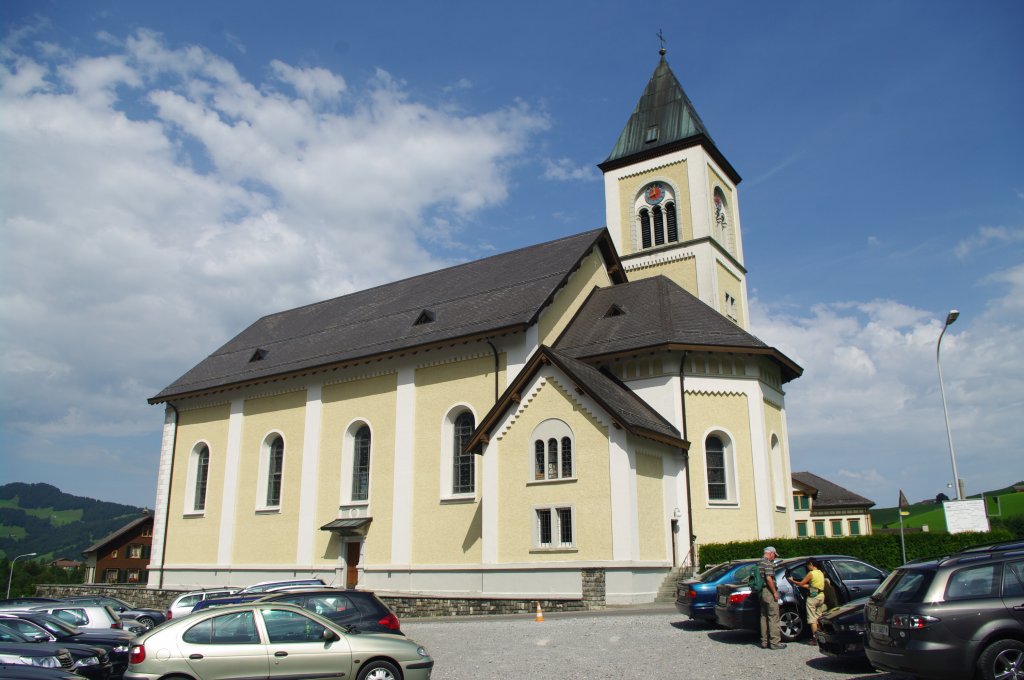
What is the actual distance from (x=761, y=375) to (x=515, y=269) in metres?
10.8

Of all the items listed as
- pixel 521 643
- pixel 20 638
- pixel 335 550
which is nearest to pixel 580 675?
pixel 521 643

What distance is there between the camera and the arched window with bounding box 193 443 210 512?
36469 millimetres

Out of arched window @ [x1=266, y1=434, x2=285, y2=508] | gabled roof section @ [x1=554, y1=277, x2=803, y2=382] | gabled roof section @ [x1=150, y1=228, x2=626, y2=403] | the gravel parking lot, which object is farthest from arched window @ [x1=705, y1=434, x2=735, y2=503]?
arched window @ [x1=266, y1=434, x2=285, y2=508]

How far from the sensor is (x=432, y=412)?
29.0 metres

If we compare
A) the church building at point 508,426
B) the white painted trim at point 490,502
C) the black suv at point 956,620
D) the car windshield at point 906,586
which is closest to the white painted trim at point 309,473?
the church building at point 508,426

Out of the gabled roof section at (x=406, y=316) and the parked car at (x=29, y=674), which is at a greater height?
the gabled roof section at (x=406, y=316)

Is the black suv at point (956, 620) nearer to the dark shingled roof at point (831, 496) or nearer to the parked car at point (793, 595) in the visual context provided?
the parked car at point (793, 595)

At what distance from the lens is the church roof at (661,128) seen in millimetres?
41188

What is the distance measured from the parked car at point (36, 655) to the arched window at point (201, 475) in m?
24.8

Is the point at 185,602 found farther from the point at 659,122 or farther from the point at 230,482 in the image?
the point at 659,122

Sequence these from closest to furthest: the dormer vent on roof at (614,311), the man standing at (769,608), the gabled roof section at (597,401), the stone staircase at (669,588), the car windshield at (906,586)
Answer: the car windshield at (906,586) → the man standing at (769,608) → the stone staircase at (669,588) → the gabled roof section at (597,401) → the dormer vent on roof at (614,311)

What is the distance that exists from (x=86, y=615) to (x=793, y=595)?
14.3 meters

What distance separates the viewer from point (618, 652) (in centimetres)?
1389

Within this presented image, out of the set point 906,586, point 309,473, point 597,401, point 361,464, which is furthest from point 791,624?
point 309,473
